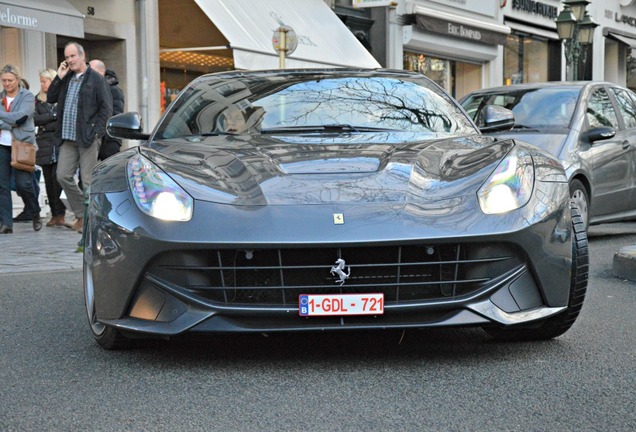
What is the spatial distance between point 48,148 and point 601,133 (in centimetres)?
629

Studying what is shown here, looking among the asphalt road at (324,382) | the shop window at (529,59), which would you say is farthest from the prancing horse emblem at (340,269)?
the shop window at (529,59)

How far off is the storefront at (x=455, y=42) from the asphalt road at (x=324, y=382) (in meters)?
21.8

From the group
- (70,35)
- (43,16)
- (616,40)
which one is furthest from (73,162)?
(616,40)

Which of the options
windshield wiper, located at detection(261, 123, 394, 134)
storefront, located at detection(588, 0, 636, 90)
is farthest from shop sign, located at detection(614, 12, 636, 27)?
windshield wiper, located at detection(261, 123, 394, 134)

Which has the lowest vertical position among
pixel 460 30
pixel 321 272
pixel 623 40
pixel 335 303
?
pixel 335 303

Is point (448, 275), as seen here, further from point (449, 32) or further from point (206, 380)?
point (449, 32)

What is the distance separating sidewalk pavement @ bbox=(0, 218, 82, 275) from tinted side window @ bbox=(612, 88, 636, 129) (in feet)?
18.6

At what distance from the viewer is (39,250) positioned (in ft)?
34.0

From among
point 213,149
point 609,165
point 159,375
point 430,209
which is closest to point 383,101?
point 213,149

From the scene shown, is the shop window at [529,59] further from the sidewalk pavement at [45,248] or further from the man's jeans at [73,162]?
the man's jeans at [73,162]

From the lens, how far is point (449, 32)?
1106 inches

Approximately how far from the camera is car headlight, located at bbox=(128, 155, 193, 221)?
451 cm

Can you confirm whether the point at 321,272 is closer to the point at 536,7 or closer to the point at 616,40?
the point at 536,7

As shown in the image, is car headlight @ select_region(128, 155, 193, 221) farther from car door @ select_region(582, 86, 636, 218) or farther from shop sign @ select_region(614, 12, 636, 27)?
shop sign @ select_region(614, 12, 636, 27)
